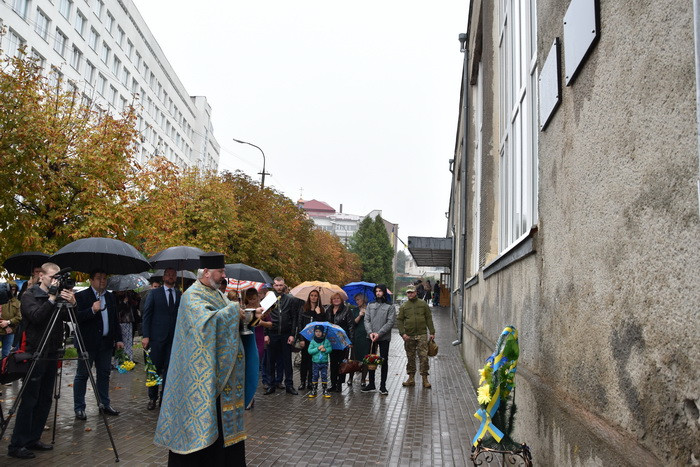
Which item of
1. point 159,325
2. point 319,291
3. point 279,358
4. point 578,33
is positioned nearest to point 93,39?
point 319,291

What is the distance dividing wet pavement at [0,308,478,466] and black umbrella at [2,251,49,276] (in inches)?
77.0

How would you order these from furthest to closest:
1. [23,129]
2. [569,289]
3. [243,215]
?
[243,215], [23,129], [569,289]

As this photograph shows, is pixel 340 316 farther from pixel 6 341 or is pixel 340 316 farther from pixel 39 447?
pixel 6 341

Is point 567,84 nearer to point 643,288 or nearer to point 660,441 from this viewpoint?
point 643,288

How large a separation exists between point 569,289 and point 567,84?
153cm

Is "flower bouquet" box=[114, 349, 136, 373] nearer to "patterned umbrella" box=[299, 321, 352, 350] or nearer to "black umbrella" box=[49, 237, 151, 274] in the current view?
"black umbrella" box=[49, 237, 151, 274]

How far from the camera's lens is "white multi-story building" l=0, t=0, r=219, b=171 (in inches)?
1318

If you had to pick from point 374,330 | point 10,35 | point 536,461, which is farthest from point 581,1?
point 10,35

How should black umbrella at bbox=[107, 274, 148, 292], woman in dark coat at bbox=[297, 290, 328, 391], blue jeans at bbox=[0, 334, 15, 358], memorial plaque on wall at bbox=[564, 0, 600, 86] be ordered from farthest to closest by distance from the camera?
black umbrella at bbox=[107, 274, 148, 292]
blue jeans at bbox=[0, 334, 15, 358]
woman in dark coat at bbox=[297, 290, 328, 391]
memorial plaque on wall at bbox=[564, 0, 600, 86]

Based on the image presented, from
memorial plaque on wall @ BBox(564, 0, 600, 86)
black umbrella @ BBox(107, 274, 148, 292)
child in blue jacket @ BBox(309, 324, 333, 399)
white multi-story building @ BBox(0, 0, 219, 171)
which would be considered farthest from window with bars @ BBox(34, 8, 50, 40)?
memorial plaque on wall @ BBox(564, 0, 600, 86)

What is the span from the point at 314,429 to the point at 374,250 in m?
95.1

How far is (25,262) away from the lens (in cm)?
923

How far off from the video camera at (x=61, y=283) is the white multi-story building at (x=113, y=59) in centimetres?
1543

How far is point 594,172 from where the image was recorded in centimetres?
370
